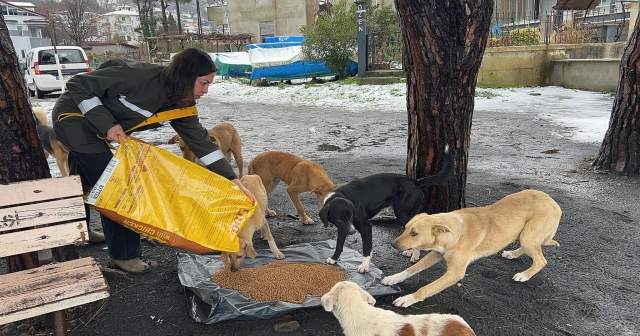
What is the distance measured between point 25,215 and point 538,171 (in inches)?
274

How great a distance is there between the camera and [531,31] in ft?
60.0

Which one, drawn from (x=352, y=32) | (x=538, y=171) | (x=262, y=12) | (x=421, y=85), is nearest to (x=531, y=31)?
(x=352, y=32)

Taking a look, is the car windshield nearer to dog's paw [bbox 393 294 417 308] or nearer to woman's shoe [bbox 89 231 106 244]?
woman's shoe [bbox 89 231 106 244]

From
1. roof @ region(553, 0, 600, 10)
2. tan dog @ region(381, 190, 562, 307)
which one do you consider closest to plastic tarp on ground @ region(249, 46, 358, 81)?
roof @ region(553, 0, 600, 10)

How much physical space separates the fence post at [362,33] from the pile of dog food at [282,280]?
1583 centimetres

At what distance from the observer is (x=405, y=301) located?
3.58 metres

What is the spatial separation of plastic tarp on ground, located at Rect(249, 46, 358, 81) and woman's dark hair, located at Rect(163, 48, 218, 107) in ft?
61.0

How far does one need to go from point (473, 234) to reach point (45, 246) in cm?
331

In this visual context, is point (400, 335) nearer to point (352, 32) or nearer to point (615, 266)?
point (615, 266)

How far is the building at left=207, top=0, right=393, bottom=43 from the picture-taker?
43.6 meters

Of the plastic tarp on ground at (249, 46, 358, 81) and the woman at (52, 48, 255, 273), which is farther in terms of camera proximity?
the plastic tarp on ground at (249, 46, 358, 81)

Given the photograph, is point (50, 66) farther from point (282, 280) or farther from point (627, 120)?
point (627, 120)

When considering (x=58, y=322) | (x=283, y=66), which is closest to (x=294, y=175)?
(x=58, y=322)

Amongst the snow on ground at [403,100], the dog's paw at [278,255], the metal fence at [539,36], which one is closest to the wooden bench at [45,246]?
the dog's paw at [278,255]
